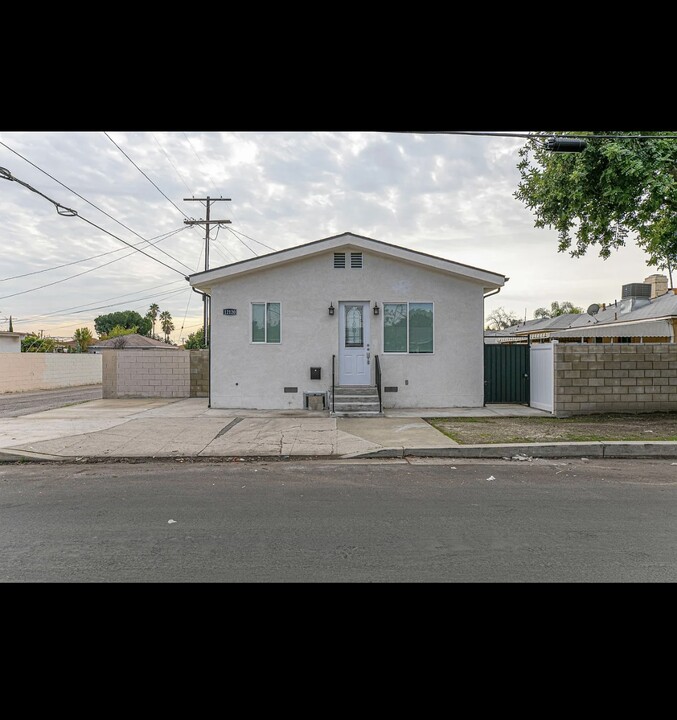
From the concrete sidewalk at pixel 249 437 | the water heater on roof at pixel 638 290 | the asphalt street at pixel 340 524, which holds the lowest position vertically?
the asphalt street at pixel 340 524

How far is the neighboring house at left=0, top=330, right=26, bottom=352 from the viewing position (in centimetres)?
2655

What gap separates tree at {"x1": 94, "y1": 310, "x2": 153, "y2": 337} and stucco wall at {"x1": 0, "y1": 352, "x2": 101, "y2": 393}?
6517cm

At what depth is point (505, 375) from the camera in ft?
44.3

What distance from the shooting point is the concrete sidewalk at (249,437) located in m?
7.76

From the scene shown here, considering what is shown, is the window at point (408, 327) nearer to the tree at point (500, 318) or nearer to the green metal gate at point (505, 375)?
the green metal gate at point (505, 375)

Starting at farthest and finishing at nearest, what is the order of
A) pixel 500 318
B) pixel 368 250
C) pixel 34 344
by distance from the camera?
pixel 500 318, pixel 34 344, pixel 368 250

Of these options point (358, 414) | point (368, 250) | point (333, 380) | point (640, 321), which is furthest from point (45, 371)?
point (640, 321)

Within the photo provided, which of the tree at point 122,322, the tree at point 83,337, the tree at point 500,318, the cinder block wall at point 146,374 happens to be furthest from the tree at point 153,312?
the cinder block wall at point 146,374

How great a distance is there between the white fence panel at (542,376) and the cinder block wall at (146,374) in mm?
10925

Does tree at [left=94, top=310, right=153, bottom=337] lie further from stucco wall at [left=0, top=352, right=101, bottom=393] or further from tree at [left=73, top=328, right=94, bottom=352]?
stucco wall at [left=0, top=352, right=101, bottom=393]

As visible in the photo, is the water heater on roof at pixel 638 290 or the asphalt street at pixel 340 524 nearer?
the asphalt street at pixel 340 524

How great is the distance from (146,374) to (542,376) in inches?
492

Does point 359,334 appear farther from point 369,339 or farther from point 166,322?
point 166,322
